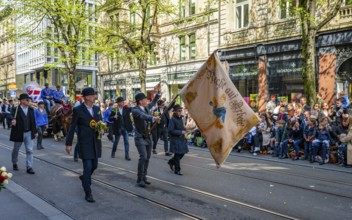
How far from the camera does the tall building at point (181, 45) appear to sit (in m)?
26.8

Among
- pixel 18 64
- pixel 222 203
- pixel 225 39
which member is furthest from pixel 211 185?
pixel 18 64

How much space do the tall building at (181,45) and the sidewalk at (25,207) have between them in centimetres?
1882

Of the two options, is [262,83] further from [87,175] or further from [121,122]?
[87,175]

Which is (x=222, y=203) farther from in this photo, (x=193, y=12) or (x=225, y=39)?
(x=193, y=12)

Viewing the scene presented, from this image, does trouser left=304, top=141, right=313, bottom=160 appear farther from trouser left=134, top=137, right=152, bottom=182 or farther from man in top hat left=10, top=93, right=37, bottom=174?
man in top hat left=10, top=93, right=37, bottom=174

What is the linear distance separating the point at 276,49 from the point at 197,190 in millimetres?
15751

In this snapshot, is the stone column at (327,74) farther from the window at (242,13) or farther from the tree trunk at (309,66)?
the window at (242,13)

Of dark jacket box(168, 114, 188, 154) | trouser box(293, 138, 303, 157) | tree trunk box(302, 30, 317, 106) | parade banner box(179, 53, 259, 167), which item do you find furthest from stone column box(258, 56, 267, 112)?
parade banner box(179, 53, 259, 167)

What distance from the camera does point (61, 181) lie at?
28.6 feet

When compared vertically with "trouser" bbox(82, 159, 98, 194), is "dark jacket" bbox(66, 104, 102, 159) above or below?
above

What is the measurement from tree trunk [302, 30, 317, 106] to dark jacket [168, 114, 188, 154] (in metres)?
7.88

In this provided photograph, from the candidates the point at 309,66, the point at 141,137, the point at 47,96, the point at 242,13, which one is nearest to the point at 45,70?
the point at 242,13

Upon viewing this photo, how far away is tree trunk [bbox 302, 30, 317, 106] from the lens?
15.6 metres

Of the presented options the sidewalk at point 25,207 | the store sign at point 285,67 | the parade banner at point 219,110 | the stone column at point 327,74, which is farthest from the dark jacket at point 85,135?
the store sign at point 285,67
